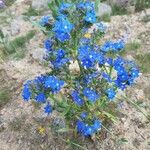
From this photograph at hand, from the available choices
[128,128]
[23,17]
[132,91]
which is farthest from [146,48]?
[23,17]

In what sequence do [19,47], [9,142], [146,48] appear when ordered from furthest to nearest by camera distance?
1. [19,47]
2. [146,48]
3. [9,142]

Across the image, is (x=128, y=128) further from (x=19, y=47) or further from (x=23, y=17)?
(x=23, y=17)

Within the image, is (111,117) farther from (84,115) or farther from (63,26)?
(63,26)

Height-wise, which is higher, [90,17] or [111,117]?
[90,17]

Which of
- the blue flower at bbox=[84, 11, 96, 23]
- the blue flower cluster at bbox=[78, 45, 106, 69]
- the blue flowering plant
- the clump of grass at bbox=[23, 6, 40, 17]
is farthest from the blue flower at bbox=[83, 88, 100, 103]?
the clump of grass at bbox=[23, 6, 40, 17]

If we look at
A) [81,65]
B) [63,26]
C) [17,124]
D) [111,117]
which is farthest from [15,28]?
[63,26]

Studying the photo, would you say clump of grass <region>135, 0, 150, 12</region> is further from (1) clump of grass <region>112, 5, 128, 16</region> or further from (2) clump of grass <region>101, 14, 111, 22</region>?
(2) clump of grass <region>101, 14, 111, 22</region>

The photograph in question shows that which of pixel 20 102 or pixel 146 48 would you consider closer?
pixel 20 102
